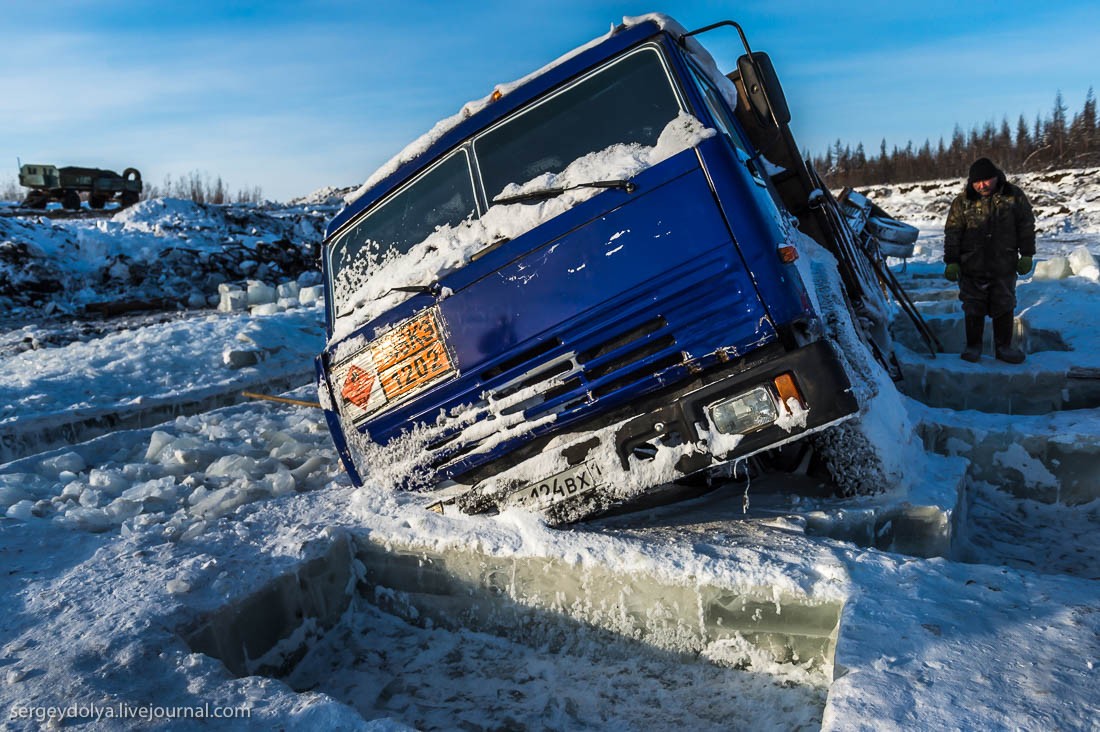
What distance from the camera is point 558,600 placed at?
287cm

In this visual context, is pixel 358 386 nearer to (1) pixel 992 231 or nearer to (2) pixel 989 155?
(1) pixel 992 231

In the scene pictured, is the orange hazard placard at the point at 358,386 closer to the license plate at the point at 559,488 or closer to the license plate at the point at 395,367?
the license plate at the point at 395,367

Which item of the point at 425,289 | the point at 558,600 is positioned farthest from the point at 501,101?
the point at 558,600

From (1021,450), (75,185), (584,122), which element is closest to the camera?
(584,122)

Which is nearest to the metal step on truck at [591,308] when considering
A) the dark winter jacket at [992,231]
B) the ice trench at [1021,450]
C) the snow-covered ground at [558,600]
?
the snow-covered ground at [558,600]

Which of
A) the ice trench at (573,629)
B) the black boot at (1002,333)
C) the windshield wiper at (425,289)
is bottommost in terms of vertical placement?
the ice trench at (573,629)

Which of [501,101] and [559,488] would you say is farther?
[501,101]

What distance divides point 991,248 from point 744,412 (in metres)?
4.09

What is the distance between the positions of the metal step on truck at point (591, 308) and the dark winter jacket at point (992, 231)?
8.99 ft

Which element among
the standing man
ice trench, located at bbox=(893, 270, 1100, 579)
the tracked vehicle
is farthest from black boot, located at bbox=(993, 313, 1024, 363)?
the tracked vehicle

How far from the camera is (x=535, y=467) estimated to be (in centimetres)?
310

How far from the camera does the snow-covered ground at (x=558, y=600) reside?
81.1 inches

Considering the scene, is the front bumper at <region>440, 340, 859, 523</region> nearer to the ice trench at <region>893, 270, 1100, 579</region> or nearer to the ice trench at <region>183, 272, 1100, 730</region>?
the ice trench at <region>183, 272, 1100, 730</region>

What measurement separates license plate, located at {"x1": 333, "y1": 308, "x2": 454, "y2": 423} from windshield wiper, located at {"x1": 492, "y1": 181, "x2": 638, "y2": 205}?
622mm
